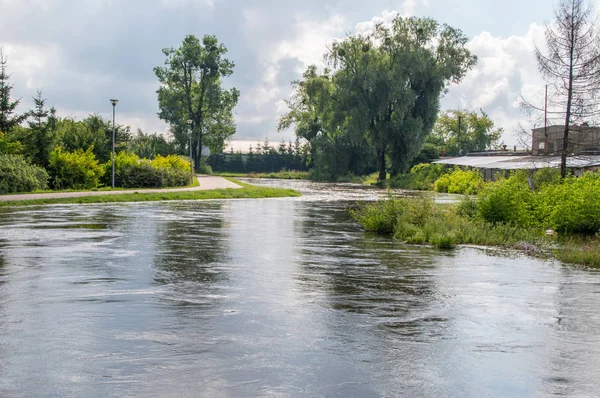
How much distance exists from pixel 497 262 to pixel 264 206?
60.8ft

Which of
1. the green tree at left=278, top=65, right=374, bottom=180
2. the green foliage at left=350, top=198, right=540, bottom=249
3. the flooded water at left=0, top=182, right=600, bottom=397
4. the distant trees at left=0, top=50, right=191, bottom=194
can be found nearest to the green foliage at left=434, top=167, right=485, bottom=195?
the green tree at left=278, top=65, right=374, bottom=180

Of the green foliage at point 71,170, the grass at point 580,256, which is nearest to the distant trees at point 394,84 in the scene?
the green foliage at point 71,170

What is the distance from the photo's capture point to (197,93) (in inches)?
3440

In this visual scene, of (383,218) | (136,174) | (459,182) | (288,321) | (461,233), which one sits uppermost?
(136,174)

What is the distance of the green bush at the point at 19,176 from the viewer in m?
31.5

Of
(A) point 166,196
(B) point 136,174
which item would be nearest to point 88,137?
(B) point 136,174

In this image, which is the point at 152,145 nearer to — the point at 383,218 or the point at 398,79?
the point at 398,79

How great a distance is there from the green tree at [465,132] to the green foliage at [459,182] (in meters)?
38.2

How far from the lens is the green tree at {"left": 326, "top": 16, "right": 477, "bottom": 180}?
6469 cm

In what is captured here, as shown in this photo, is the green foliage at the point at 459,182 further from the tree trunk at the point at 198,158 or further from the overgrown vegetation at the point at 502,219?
the tree trunk at the point at 198,158

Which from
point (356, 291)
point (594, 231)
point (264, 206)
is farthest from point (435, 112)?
point (356, 291)

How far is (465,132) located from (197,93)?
1633 inches

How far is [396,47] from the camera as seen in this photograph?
2660 inches

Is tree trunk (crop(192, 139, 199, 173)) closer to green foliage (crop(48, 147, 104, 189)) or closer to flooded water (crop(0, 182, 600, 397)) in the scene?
green foliage (crop(48, 147, 104, 189))
